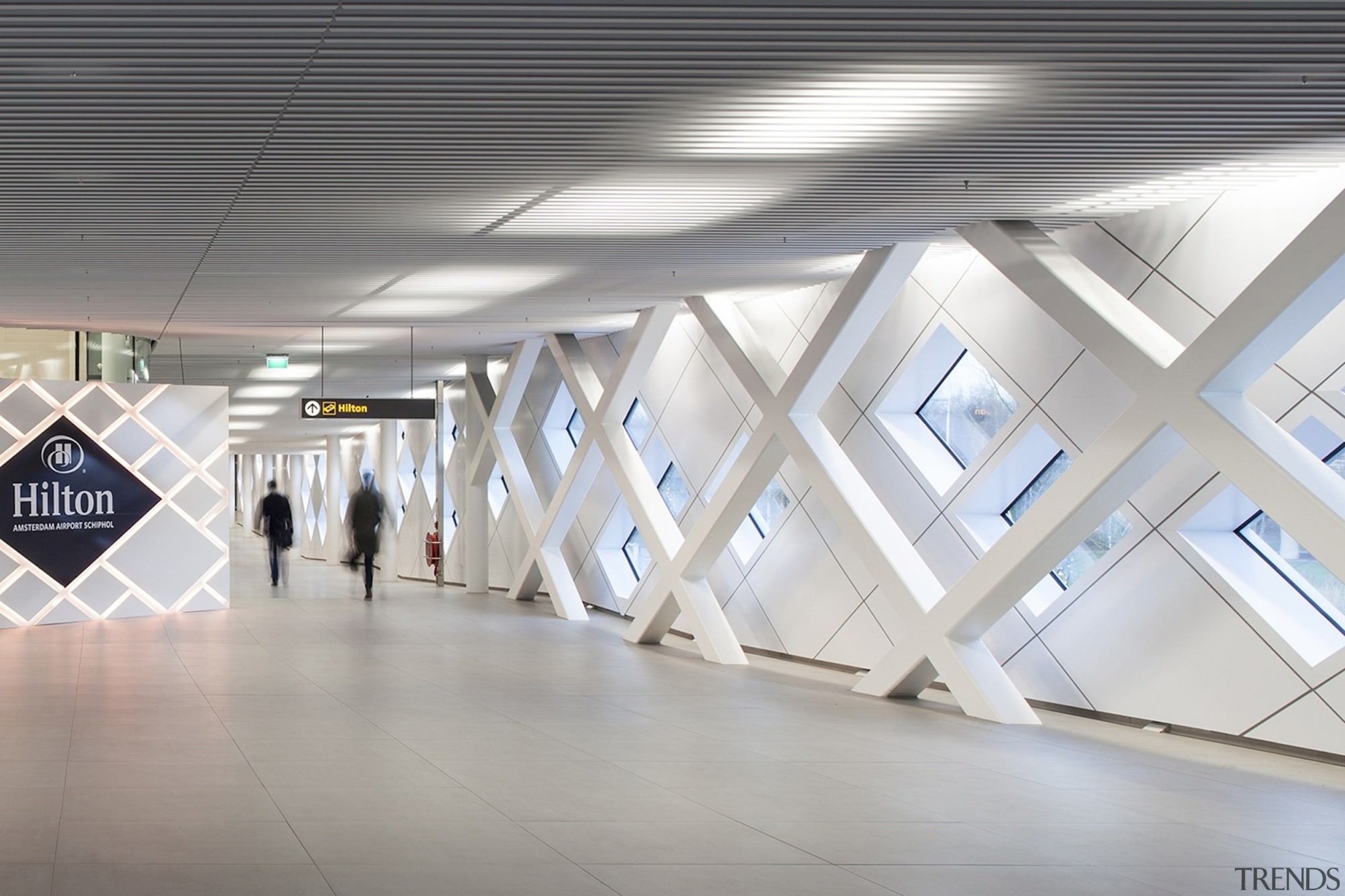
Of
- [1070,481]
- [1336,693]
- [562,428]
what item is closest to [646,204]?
[1070,481]

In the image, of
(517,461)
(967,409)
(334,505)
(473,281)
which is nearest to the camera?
(967,409)

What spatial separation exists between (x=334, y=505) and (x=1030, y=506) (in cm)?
3297

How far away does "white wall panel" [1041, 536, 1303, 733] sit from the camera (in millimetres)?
10039

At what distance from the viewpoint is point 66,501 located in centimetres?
1812

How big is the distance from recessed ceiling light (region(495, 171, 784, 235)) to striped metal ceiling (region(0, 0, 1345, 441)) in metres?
0.04

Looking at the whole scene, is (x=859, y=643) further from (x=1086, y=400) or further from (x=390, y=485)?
(x=390, y=485)

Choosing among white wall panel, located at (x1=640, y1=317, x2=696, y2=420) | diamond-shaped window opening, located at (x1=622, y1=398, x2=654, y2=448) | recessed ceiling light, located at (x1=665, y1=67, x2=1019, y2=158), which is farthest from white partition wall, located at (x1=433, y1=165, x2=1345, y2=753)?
diamond-shaped window opening, located at (x1=622, y1=398, x2=654, y2=448)

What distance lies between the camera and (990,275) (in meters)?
12.6

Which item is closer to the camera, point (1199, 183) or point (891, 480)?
point (1199, 183)

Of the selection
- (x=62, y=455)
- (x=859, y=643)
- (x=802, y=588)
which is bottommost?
(x=859, y=643)

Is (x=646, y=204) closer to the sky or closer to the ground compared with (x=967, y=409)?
closer to the sky

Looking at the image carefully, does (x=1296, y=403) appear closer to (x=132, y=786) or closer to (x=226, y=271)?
(x=132, y=786)

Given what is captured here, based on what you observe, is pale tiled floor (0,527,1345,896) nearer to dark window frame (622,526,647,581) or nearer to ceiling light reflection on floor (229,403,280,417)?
dark window frame (622,526,647,581)

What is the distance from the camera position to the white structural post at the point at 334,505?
40656mm
